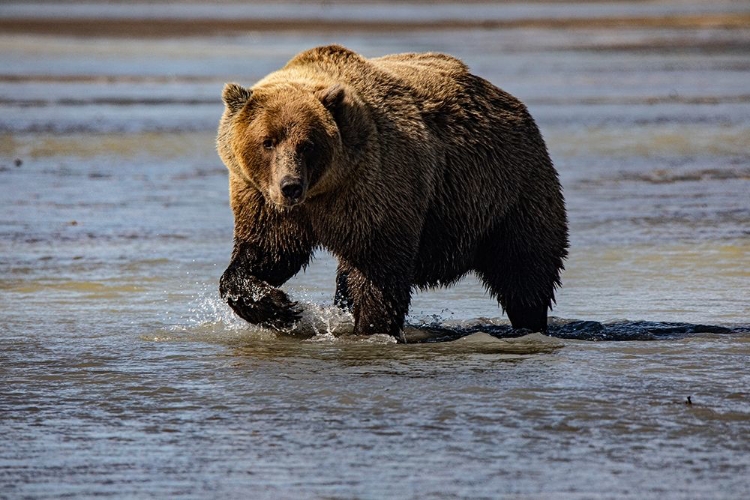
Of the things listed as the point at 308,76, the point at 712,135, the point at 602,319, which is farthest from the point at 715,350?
the point at 712,135

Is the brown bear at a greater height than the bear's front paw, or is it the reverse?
the brown bear

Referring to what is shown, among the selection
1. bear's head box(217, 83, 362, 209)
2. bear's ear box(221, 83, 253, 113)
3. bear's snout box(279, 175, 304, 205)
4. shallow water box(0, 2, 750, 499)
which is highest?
bear's ear box(221, 83, 253, 113)

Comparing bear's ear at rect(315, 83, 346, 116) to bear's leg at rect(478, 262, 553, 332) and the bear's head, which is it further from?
bear's leg at rect(478, 262, 553, 332)

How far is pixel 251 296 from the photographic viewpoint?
6.86 m

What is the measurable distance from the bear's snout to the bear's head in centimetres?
2

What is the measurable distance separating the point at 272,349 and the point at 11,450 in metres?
1.97

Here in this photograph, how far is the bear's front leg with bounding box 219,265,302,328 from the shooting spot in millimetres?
6848

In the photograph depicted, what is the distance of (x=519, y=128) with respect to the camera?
7508 millimetres

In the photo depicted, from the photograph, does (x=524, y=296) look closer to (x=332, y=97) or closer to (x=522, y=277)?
(x=522, y=277)

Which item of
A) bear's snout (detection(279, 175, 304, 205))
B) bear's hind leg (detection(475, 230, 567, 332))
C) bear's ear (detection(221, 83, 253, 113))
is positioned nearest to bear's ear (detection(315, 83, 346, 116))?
bear's ear (detection(221, 83, 253, 113))

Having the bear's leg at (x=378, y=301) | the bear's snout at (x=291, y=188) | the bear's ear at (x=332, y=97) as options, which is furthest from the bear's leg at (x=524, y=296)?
the bear's snout at (x=291, y=188)

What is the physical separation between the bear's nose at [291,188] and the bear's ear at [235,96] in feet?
1.90

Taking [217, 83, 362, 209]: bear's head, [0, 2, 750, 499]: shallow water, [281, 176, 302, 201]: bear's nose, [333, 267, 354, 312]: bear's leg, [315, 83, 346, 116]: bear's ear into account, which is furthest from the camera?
[333, 267, 354, 312]: bear's leg

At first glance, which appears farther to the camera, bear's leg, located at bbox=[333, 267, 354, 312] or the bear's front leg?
bear's leg, located at bbox=[333, 267, 354, 312]
